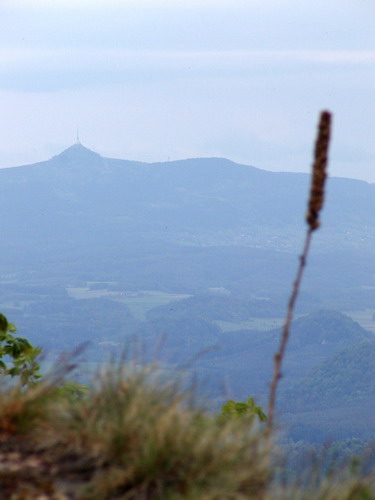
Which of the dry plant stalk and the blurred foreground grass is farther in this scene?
the dry plant stalk

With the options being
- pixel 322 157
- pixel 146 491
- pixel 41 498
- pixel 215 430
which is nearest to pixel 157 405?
pixel 215 430

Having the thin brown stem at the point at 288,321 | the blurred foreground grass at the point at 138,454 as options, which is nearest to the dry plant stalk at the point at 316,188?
the thin brown stem at the point at 288,321

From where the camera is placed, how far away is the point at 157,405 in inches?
217

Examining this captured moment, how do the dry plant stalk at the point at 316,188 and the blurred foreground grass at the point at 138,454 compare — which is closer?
the blurred foreground grass at the point at 138,454

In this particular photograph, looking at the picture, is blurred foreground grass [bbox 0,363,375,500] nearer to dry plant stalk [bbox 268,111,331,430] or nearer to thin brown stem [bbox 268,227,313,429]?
thin brown stem [bbox 268,227,313,429]

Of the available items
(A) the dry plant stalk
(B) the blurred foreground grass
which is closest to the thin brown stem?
(A) the dry plant stalk

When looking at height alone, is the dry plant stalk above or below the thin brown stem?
above

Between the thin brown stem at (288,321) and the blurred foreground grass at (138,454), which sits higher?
the thin brown stem at (288,321)

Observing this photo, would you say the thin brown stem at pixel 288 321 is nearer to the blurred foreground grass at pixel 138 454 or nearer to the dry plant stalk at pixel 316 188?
the dry plant stalk at pixel 316 188

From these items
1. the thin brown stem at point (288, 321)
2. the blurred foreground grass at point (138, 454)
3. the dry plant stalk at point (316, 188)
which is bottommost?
the blurred foreground grass at point (138, 454)

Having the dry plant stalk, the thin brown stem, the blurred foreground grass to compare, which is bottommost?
the blurred foreground grass

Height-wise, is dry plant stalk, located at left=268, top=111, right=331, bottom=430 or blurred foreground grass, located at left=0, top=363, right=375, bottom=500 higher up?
dry plant stalk, located at left=268, top=111, right=331, bottom=430

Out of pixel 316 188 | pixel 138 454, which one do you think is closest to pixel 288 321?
pixel 316 188

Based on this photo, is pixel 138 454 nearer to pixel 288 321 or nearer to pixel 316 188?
pixel 288 321
